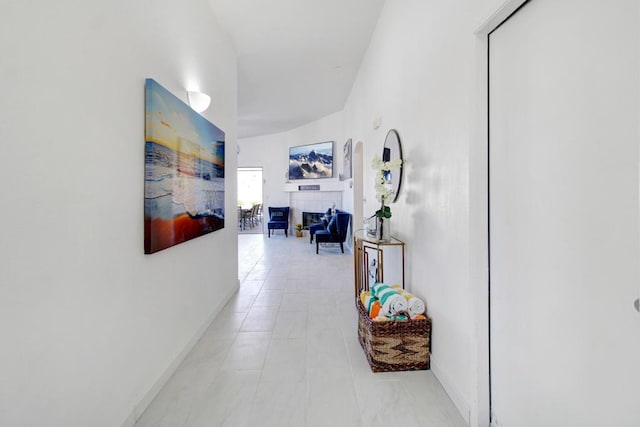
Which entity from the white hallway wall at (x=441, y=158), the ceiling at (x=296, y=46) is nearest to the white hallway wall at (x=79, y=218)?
the ceiling at (x=296, y=46)

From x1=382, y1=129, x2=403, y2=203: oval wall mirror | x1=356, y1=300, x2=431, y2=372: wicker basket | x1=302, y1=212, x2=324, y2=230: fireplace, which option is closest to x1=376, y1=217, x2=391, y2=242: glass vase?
x1=382, y1=129, x2=403, y2=203: oval wall mirror

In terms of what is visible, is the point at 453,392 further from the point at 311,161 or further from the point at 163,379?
the point at 311,161

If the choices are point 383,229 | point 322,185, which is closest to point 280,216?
point 322,185

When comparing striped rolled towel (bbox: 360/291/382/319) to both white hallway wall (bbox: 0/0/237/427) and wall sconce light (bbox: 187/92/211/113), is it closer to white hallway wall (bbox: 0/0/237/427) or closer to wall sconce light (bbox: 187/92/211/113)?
white hallway wall (bbox: 0/0/237/427)

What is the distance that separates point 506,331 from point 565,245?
51cm

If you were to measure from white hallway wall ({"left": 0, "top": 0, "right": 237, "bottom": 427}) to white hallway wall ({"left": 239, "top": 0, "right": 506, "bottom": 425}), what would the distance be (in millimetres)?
1670

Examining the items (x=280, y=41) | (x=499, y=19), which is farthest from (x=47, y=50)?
(x=280, y=41)

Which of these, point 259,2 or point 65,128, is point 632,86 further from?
point 259,2

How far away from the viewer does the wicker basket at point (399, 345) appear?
1.88 meters

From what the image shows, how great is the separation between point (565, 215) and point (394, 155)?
171cm

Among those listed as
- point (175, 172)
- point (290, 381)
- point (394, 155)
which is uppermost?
point (394, 155)

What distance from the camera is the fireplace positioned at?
8.06 meters

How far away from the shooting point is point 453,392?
1618 millimetres

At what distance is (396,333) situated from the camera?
6.20ft
